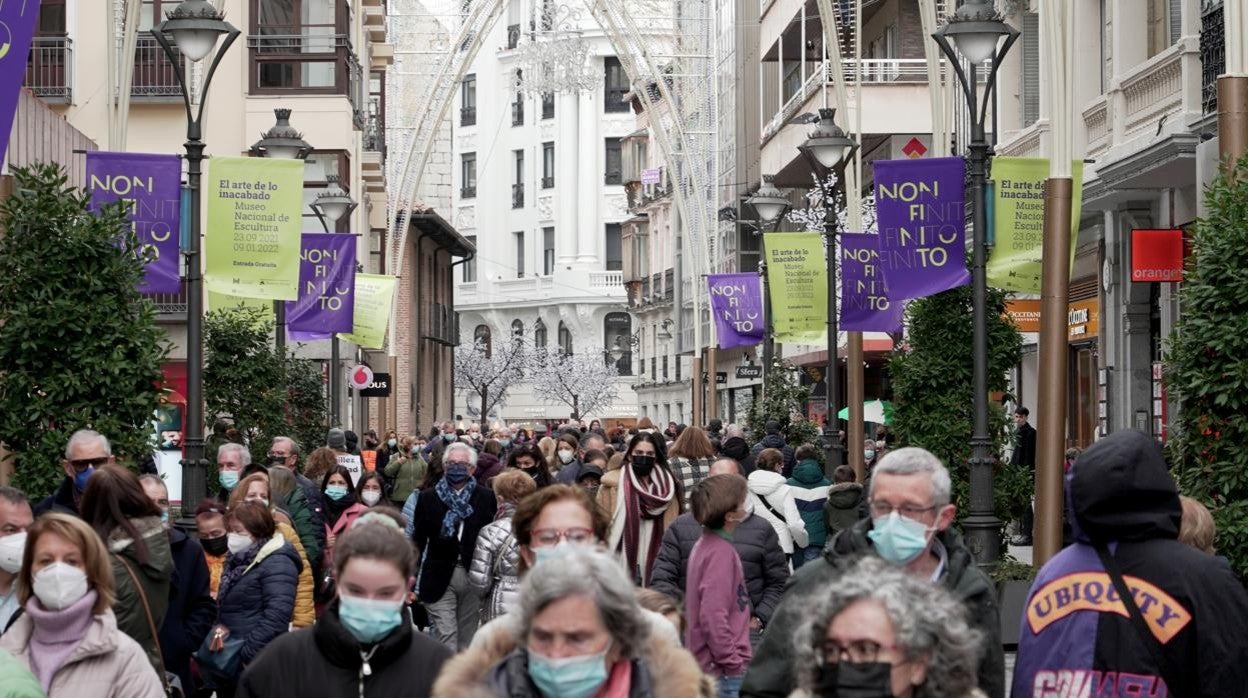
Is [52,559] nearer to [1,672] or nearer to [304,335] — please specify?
[1,672]

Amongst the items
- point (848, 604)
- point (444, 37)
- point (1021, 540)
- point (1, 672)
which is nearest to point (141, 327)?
point (1, 672)

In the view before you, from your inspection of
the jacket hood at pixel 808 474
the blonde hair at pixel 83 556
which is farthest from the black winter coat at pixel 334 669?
the jacket hood at pixel 808 474

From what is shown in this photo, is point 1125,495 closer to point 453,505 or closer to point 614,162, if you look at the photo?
point 453,505

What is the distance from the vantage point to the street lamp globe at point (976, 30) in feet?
59.7

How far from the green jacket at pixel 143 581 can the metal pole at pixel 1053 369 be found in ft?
29.7

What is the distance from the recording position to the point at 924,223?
66.3ft

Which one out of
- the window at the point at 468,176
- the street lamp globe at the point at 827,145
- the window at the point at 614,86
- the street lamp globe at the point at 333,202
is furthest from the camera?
the window at the point at 468,176

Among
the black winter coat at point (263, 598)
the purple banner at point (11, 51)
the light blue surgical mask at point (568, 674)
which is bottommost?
the black winter coat at point (263, 598)

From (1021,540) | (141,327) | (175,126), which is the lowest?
(1021,540)

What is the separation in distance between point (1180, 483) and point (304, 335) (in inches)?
733

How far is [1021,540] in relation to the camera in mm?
29078

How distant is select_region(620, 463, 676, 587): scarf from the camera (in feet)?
43.9

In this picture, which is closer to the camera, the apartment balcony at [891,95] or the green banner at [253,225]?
the green banner at [253,225]

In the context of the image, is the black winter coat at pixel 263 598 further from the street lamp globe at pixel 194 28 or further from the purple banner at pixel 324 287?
the purple banner at pixel 324 287
